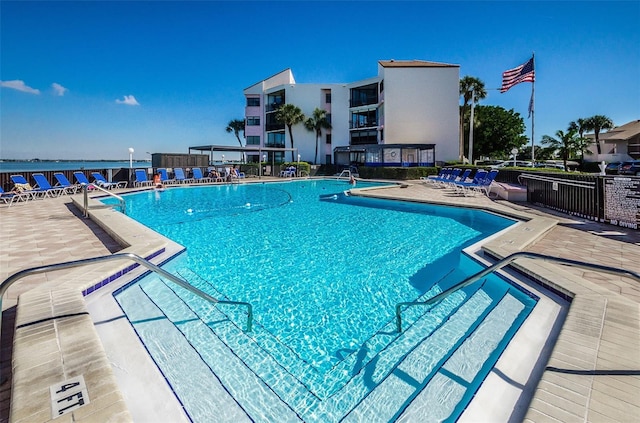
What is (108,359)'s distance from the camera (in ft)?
9.14

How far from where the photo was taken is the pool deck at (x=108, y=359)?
2.06m

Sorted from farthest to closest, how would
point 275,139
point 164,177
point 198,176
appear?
point 275,139 → point 198,176 → point 164,177

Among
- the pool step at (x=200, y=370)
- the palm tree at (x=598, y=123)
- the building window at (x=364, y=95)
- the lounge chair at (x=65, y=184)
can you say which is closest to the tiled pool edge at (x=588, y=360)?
the pool step at (x=200, y=370)

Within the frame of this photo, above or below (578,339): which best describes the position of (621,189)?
above

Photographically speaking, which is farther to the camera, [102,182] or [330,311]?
[102,182]

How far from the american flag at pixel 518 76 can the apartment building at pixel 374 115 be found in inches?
304

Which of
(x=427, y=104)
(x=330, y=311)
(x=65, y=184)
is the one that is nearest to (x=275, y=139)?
(x=427, y=104)

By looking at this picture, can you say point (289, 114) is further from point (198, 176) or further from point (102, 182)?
point (102, 182)

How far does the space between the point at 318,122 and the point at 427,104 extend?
41.5 feet

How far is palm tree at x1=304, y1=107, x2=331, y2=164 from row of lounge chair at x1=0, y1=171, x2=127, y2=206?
25.7 m

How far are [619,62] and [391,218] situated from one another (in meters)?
26.6

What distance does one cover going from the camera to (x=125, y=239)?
257 inches

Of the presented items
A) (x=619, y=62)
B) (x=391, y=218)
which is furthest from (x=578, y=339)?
(x=619, y=62)

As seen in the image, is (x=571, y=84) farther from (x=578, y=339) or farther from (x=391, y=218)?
(x=578, y=339)
